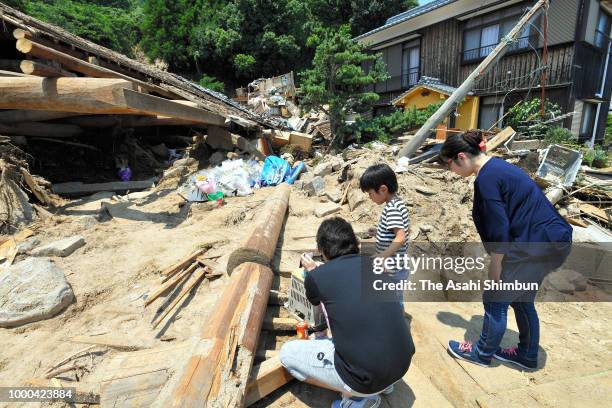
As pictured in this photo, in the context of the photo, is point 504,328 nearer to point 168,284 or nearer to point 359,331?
point 359,331

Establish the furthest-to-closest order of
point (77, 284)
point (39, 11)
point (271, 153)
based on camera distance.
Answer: point (39, 11) < point (271, 153) < point (77, 284)

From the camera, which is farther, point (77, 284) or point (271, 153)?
point (271, 153)

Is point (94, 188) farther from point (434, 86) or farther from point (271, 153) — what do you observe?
point (434, 86)

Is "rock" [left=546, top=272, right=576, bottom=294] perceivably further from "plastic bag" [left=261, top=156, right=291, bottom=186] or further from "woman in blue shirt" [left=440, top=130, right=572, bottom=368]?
"plastic bag" [left=261, top=156, right=291, bottom=186]

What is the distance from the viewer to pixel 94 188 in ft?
23.4

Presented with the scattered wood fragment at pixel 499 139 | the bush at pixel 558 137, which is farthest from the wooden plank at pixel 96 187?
the bush at pixel 558 137

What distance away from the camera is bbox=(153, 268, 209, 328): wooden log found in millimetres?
3040

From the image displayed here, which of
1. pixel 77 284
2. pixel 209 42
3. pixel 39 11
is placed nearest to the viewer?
pixel 77 284

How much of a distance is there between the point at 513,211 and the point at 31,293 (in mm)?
4294

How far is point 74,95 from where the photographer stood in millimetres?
4621

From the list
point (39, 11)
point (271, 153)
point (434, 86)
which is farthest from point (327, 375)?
point (39, 11)

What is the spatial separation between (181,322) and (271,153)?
686 cm

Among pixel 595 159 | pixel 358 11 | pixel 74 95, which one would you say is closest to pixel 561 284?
pixel 595 159

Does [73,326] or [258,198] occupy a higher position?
[258,198]
